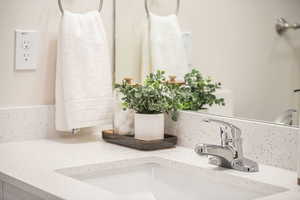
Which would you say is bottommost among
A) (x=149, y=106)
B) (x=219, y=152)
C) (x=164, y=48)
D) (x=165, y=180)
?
(x=165, y=180)

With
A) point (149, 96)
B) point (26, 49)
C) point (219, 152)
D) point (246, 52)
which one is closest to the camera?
point (219, 152)

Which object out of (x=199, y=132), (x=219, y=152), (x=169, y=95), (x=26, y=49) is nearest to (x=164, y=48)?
(x=169, y=95)

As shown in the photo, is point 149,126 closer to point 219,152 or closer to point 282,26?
point 219,152

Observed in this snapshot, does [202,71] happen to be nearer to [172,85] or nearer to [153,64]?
[172,85]

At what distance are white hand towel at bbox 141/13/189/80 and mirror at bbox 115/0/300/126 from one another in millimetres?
19

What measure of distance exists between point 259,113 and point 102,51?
2.25ft

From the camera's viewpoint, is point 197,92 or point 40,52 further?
point 40,52

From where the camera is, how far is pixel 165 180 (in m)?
1.71

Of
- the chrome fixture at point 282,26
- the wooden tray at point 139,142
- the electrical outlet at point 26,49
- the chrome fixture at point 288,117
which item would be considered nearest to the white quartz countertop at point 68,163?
the wooden tray at point 139,142

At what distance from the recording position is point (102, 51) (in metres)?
2.06

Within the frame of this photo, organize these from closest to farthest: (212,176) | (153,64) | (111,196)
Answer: (111,196), (212,176), (153,64)

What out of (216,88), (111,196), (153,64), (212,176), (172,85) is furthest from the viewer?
(153,64)

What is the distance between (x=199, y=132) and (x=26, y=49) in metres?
0.68

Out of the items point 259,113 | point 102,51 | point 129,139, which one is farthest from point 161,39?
point 259,113
